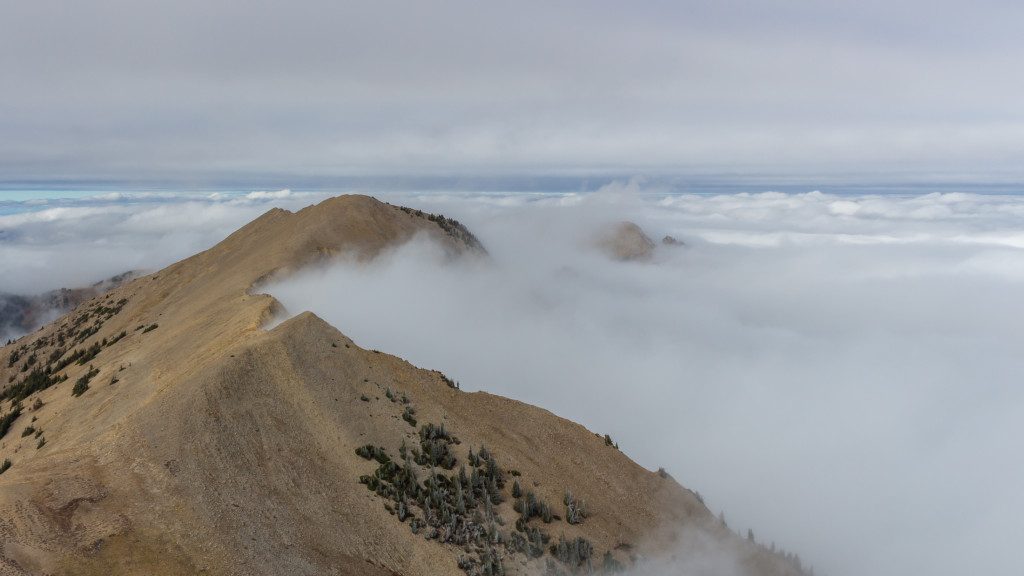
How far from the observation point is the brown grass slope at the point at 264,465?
65.6 feet

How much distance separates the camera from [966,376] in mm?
194000

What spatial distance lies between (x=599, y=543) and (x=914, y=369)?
21508cm

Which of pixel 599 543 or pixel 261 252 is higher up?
pixel 261 252

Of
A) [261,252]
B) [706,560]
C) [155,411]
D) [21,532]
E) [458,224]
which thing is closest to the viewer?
[21,532]

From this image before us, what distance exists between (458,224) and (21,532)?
88.2 meters

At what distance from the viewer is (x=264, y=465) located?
84.9 ft

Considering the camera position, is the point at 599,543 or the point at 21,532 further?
the point at 599,543

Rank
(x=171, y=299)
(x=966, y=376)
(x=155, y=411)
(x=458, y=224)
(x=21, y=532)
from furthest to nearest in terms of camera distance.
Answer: (x=966, y=376)
(x=458, y=224)
(x=171, y=299)
(x=155, y=411)
(x=21, y=532)

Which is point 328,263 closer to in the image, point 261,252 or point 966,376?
point 261,252

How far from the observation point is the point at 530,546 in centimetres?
2697

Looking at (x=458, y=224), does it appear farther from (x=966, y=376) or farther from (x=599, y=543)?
(x=966, y=376)

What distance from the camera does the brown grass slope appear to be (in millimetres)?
19984

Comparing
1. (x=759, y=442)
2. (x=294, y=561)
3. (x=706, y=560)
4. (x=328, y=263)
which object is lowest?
(x=759, y=442)

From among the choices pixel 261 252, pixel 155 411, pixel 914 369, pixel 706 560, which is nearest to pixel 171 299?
pixel 261 252
